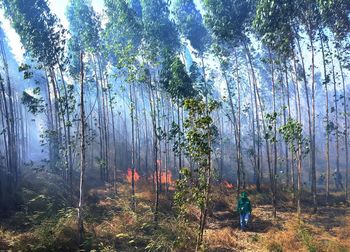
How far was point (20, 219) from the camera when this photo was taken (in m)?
14.2

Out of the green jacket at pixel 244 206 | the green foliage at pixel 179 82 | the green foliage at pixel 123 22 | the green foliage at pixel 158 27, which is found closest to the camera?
the green jacket at pixel 244 206

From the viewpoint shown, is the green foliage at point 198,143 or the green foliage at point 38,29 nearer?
the green foliage at point 198,143

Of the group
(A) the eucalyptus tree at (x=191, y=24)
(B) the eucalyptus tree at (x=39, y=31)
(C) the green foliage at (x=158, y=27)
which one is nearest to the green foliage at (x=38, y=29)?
(B) the eucalyptus tree at (x=39, y=31)

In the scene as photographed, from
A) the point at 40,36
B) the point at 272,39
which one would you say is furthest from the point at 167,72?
the point at 40,36

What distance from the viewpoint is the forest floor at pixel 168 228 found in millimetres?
10648

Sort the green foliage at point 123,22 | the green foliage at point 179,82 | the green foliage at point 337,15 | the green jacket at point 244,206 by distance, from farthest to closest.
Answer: the green foliage at point 123,22
the green foliage at point 179,82
the green foliage at point 337,15
the green jacket at point 244,206

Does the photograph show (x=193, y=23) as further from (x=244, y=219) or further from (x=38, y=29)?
(x=244, y=219)

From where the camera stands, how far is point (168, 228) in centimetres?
1239

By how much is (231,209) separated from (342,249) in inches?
335

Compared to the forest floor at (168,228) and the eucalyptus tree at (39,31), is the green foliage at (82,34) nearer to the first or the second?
the eucalyptus tree at (39,31)

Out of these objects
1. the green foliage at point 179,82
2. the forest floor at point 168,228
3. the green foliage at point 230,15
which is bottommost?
the forest floor at point 168,228

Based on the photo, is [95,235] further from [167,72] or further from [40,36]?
[40,36]

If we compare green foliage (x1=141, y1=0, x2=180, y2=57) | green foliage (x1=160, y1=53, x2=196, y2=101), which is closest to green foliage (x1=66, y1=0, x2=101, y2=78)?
green foliage (x1=141, y1=0, x2=180, y2=57)

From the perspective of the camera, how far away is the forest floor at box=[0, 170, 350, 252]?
34.9 ft
